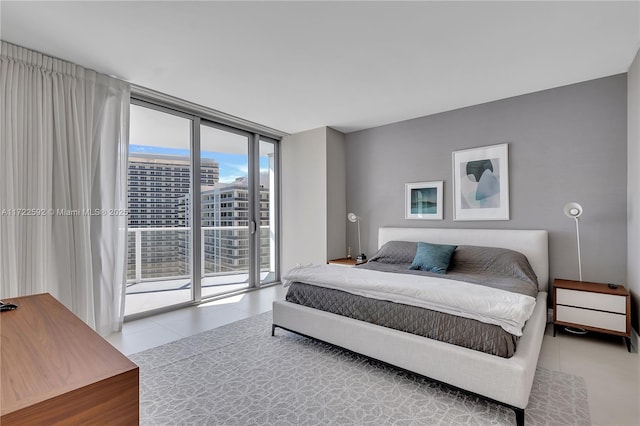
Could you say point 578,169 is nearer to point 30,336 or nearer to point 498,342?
point 498,342

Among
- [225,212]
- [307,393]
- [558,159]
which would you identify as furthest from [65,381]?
[558,159]

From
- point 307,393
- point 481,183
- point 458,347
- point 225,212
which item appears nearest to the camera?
point 458,347

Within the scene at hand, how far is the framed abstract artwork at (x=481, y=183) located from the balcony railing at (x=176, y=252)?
10.5 ft

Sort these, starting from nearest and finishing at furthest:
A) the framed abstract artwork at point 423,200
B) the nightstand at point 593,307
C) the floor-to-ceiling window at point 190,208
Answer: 1. the nightstand at point 593,307
2. the floor-to-ceiling window at point 190,208
3. the framed abstract artwork at point 423,200

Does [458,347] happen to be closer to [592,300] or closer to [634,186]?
[592,300]

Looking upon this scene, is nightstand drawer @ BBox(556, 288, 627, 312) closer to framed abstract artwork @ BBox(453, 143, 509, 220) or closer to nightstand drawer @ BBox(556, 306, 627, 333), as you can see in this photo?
nightstand drawer @ BBox(556, 306, 627, 333)

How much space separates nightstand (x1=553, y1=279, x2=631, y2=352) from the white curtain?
446 centimetres

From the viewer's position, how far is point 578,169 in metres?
3.19

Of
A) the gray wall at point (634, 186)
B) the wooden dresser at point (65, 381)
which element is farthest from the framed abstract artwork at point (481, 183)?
the wooden dresser at point (65, 381)

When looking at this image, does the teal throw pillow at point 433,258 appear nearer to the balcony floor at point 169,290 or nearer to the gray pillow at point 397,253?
the gray pillow at point 397,253

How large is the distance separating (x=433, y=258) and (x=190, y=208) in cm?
312

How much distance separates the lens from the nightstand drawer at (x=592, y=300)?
261 cm

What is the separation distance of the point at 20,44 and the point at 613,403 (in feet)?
16.7

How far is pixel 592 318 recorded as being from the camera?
273cm
